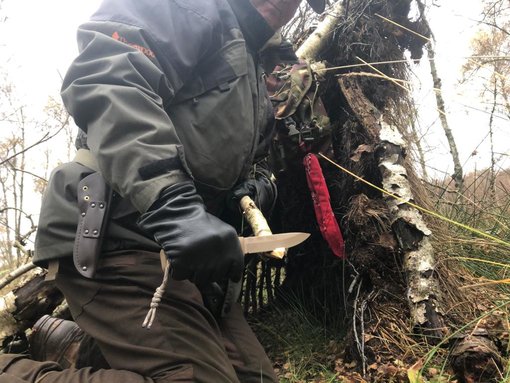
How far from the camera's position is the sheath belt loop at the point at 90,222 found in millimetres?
1459

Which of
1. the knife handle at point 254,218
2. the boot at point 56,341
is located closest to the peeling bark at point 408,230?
the knife handle at point 254,218

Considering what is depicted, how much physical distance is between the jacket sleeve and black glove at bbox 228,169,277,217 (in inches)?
24.0

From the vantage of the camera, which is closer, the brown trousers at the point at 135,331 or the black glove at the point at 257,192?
the brown trousers at the point at 135,331

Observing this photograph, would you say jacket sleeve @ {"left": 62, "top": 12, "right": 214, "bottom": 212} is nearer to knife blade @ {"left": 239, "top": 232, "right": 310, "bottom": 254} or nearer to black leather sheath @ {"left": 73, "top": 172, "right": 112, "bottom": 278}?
black leather sheath @ {"left": 73, "top": 172, "right": 112, "bottom": 278}

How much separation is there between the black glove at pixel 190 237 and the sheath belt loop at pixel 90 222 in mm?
267

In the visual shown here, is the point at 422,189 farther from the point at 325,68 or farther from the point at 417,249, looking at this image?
the point at 325,68

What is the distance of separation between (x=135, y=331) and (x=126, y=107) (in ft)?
2.61

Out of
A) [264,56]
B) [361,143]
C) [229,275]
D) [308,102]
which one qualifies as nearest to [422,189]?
[361,143]

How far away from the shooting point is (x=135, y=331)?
4.87ft

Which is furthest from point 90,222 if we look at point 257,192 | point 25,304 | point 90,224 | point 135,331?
point 25,304

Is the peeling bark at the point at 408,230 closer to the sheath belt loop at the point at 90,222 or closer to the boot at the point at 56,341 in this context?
the sheath belt loop at the point at 90,222

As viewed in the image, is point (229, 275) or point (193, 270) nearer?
point (193, 270)

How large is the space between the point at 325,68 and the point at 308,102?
1.24 ft

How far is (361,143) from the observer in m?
2.85
